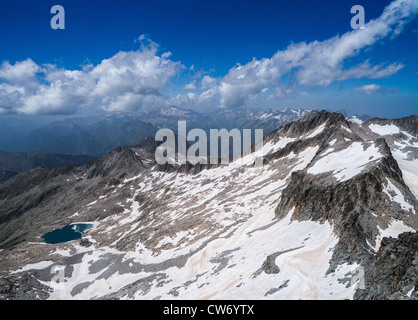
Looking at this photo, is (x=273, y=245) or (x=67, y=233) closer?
(x=273, y=245)

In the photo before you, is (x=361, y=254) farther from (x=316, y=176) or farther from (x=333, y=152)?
(x=333, y=152)

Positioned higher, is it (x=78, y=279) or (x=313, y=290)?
(x=313, y=290)

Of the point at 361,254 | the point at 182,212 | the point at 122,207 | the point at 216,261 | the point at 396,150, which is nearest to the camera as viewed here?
the point at 361,254

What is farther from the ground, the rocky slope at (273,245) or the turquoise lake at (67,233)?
the rocky slope at (273,245)

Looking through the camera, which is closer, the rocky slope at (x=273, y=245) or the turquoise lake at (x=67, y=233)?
the rocky slope at (x=273, y=245)

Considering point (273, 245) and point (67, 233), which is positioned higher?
point (273, 245)

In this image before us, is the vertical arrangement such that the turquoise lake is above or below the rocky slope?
below

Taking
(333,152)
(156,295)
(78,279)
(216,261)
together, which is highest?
(333,152)

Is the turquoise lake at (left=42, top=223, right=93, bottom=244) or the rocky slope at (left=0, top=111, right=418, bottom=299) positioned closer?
the rocky slope at (left=0, top=111, right=418, bottom=299)

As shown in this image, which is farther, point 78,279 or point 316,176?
point 78,279

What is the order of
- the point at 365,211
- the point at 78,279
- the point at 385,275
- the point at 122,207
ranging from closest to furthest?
the point at 385,275 < the point at 365,211 < the point at 78,279 < the point at 122,207

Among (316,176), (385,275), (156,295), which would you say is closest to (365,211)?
(385,275)
